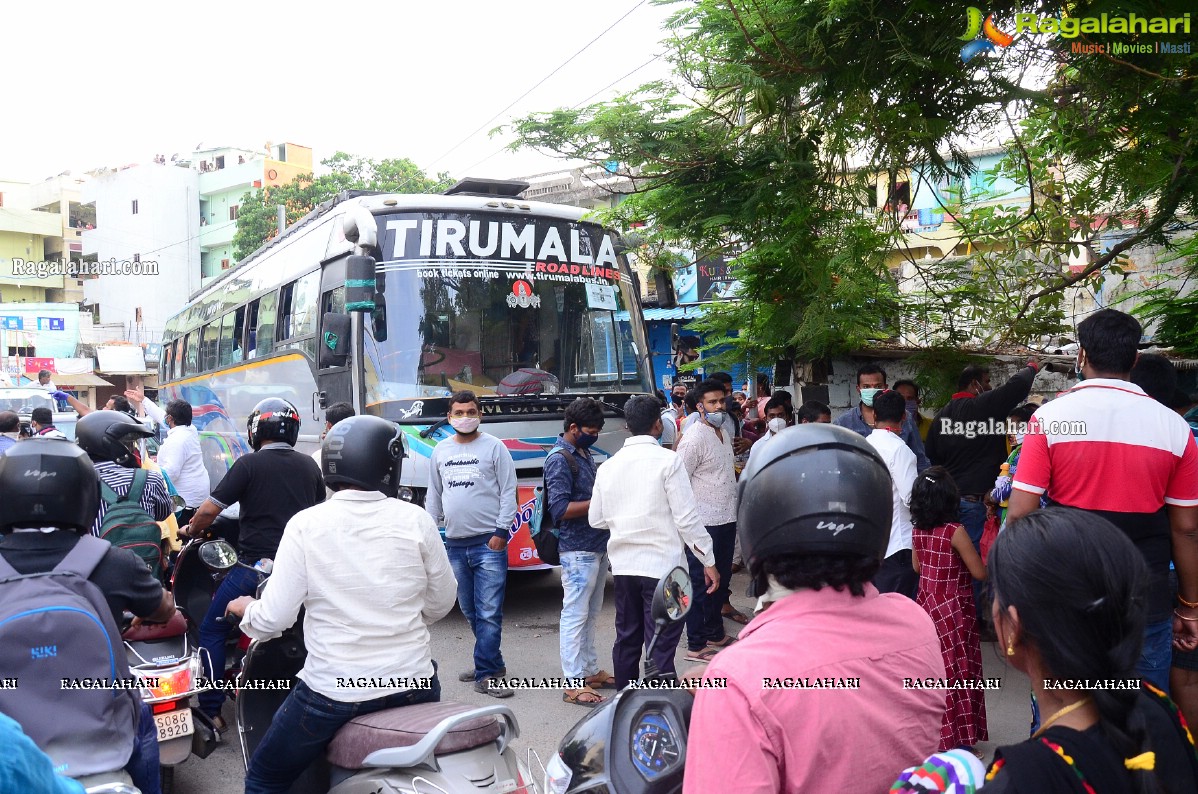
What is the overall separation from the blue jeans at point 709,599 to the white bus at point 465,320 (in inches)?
54.3

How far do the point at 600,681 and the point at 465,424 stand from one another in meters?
1.89

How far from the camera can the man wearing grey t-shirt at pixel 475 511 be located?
232 inches

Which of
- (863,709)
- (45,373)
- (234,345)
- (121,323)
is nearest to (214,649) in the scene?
(863,709)

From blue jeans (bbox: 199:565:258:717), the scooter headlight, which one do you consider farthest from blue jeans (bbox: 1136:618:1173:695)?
blue jeans (bbox: 199:565:258:717)

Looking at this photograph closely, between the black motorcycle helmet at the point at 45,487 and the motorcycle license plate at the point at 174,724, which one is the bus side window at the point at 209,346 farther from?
the black motorcycle helmet at the point at 45,487

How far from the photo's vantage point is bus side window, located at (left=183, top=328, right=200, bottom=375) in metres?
14.2

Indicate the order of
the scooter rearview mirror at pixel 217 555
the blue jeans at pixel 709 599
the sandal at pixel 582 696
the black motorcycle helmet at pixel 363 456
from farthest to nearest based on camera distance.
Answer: the blue jeans at pixel 709 599 < the sandal at pixel 582 696 < the scooter rearview mirror at pixel 217 555 < the black motorcycle helmet at pixel 363 456

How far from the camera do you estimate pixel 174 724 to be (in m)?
3.96

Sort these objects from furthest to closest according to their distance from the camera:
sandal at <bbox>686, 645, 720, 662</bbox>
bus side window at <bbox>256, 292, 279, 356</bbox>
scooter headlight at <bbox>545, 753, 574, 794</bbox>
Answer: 1. bus side window at <bbox>256, 292, 279, 356</bbox>
2. sandal at <bbox>686, 645, 720, 662</bbox>
3. scooter headlight at <bbox>545, 753, 574, 794</bbox>

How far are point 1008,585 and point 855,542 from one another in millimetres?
266

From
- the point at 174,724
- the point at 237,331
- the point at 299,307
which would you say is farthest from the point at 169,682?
the point at 237,331

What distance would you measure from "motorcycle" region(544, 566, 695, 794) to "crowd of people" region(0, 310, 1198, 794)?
0.77 feet

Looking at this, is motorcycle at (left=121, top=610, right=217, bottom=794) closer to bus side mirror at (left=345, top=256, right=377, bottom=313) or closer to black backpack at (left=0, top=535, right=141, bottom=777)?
black backpack at (left=0, top=535, right=141, bottom=777)

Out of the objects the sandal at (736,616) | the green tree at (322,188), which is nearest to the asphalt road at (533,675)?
the sandal at (736,616)
